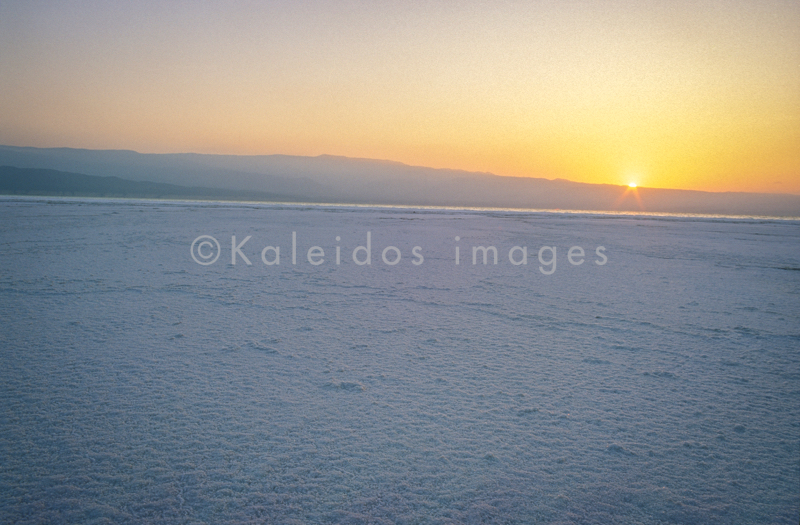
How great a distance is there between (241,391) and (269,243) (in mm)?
6990

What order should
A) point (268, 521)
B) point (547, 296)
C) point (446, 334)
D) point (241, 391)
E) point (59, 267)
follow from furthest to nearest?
point (59, 267) → point (547, 296) → point (446, 334) → point (241, 391) → point (268, 521)

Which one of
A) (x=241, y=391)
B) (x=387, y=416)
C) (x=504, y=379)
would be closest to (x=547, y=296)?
(x=504, y=379)

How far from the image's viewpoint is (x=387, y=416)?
2.02m

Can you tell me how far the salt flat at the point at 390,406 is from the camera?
1496 millimetres

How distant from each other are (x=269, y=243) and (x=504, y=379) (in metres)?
7.44

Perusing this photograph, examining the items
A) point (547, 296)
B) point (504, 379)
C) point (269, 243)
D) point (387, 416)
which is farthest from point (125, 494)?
point (269, 243)

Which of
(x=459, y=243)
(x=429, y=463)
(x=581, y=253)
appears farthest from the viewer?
(x=459, y=243)

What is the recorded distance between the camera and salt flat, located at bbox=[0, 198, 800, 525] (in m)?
1.50

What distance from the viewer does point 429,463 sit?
1.68 meters

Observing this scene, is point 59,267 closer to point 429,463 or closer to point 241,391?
point 241,391

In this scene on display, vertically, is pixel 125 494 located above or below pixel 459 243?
below

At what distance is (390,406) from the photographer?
2117 mm

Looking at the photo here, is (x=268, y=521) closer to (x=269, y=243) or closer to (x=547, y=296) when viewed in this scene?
(x=547, y=296)

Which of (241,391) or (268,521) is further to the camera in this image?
(241,391)
